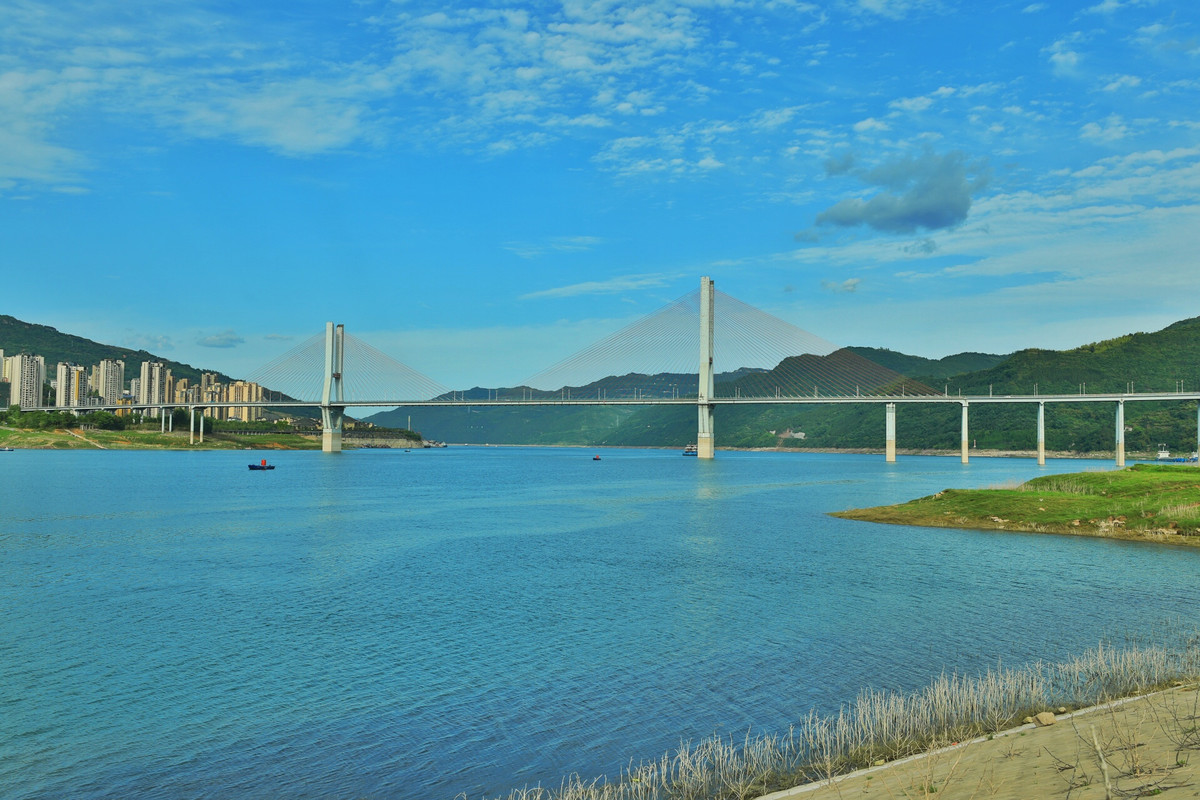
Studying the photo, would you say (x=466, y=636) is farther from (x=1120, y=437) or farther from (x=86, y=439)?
(x=86, y=439)

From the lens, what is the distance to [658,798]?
36.1 feet

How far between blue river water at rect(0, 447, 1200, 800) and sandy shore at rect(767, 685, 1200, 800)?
3730 mm

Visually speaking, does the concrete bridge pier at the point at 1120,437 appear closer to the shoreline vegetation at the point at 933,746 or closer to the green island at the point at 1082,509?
the green island at the point at 1082,509

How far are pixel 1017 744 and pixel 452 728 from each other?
8.94m

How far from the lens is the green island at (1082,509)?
40.0m

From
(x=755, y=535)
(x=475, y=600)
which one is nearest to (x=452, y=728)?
(x=475, y=600)

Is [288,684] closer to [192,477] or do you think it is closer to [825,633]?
[825,633]

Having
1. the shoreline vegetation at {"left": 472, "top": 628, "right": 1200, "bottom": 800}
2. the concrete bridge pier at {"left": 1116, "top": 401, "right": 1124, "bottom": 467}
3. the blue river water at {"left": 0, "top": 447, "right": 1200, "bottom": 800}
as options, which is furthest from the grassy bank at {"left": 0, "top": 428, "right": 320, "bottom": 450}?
the shoreline vegetation at {"left": 472, "top": 628, "right": 1200, "bottom": 800}

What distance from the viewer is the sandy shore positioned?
880 cm

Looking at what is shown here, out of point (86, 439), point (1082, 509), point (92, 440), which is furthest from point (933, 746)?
point (92, 440)

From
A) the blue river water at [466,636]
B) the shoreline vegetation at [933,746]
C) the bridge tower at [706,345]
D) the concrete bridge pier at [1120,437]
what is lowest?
the blue river water at [466,636]

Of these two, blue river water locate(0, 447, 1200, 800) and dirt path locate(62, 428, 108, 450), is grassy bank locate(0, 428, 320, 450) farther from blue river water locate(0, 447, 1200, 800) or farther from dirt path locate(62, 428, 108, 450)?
blue river water locate(0, 447, 1200, 800)

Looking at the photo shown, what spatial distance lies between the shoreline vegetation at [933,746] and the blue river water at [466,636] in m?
1.02

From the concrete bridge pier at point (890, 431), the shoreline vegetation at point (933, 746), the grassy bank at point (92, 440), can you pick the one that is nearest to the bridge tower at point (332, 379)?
the grassy bank at point (92, 440)
